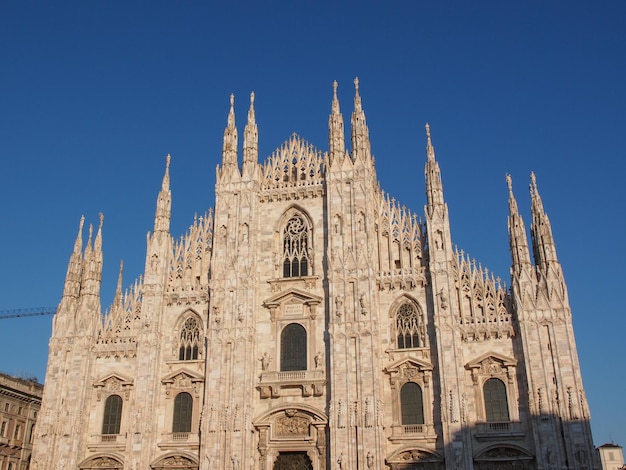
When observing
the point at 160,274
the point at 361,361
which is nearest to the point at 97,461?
the point at 160,274

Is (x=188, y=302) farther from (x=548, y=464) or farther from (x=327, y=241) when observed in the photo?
(x=548, y=464)

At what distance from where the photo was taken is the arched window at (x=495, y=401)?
31.0 meters

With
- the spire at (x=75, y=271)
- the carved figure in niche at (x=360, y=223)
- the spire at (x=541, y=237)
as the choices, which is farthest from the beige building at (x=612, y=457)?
the spire at (x=75, y=271)

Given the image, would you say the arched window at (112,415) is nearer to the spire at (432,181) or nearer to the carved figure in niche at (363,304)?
the carved figure in niche at (363,304)

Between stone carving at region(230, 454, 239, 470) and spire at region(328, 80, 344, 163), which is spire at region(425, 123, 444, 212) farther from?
stone carving at region(230, 454, 239, 470)

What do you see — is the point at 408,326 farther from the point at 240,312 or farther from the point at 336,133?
the point at 336,133

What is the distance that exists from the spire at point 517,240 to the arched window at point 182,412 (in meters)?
17.3

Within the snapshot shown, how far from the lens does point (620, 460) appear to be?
7125 centimetres

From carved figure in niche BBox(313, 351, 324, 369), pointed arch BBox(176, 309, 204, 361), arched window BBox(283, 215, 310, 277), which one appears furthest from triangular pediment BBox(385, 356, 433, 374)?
pointed arch BBox(176, 309, 204, 361)

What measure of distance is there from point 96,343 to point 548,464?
23035mm

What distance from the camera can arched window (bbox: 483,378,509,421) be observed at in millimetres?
30969

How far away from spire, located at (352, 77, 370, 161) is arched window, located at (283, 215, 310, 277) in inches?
186

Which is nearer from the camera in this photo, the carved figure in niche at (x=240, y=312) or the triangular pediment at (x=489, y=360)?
the triangular pediment at (x=489, y=360)

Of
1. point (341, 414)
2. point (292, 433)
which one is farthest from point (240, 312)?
point (341, 414)
